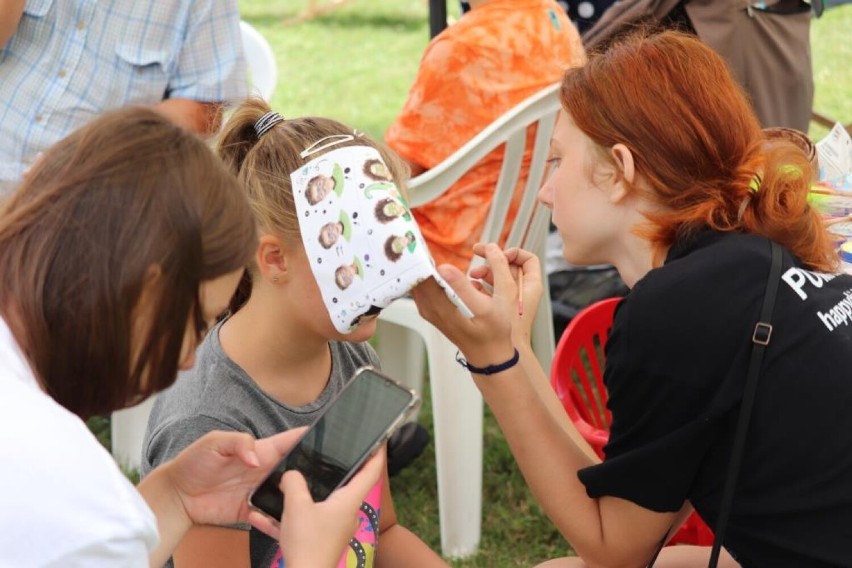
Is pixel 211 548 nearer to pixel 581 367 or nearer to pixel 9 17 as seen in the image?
pixel 581 367

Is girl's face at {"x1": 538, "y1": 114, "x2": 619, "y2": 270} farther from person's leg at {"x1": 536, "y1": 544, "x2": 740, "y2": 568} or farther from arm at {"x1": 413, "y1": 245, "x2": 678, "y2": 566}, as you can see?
person's leg at {"x1": 536, "y1": 544, "x2": 740, "y2": 568}

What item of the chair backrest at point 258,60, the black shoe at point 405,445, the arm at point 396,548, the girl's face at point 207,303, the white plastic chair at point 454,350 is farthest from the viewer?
the chair backrest at point 258,60

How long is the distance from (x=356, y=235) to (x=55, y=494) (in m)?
0.72

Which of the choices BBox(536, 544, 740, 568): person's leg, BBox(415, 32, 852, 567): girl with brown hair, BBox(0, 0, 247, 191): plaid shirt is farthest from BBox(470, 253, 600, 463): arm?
BBox(0, 0, 247, 191): plaid shirt

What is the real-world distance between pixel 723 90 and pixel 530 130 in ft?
3.56

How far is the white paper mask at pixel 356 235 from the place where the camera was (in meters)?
1.73

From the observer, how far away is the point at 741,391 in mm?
1691

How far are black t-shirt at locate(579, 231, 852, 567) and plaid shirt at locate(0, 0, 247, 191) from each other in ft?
5.51

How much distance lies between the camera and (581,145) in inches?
77.2

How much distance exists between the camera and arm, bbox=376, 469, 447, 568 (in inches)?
84.3

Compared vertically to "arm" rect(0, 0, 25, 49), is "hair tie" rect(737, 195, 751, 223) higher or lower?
lower

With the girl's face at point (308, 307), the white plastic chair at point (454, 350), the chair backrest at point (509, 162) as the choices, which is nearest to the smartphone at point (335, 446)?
the girl's face at point (308, 307)

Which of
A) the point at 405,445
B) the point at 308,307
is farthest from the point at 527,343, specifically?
the point at 405,445

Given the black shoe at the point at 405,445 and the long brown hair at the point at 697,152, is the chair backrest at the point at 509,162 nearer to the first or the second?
the black shoe at the point at 405,445
